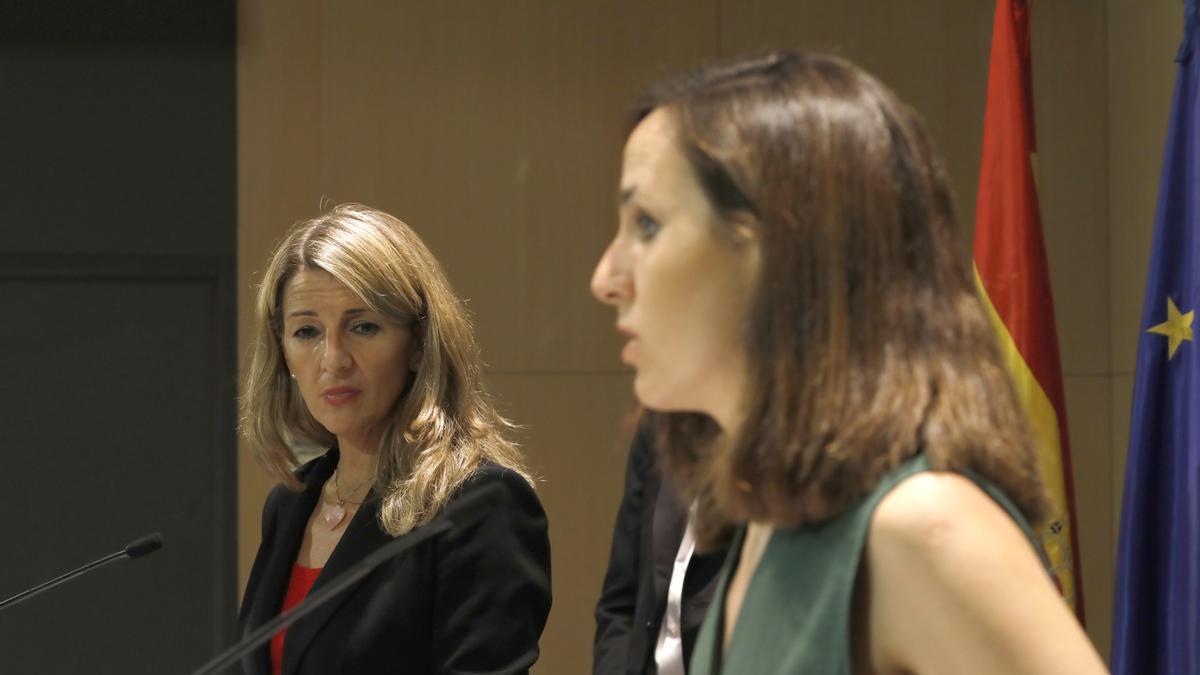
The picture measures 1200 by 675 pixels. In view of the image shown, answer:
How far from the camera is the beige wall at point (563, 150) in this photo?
4.36m

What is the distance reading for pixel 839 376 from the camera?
2.59 feet

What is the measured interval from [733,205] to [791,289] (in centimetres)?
6

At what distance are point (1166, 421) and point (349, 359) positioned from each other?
153cm

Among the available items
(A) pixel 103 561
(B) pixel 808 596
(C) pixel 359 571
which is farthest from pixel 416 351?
(B) pixel 808 596

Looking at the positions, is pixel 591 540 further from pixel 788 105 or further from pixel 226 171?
pixel 788 105

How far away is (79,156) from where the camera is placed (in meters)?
4.31

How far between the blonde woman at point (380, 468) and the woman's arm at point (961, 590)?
111 centimetres

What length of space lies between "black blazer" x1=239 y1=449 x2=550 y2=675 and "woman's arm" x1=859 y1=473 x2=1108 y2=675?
1143 mm

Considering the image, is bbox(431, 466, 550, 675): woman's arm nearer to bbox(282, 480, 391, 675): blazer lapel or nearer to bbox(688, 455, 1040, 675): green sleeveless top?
bbox(282, 480, 391, 675): blazer lapel

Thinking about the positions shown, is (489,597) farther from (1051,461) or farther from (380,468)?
(1051,461)

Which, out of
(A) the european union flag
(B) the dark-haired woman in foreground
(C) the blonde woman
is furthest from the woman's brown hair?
(A) the european union flag

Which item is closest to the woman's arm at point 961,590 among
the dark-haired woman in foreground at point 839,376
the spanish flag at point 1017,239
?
the dark-haired woman in foreground at point 839,376

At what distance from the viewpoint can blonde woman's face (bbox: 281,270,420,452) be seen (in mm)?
2113

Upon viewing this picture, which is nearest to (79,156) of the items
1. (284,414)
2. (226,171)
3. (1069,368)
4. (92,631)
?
(226,171)
